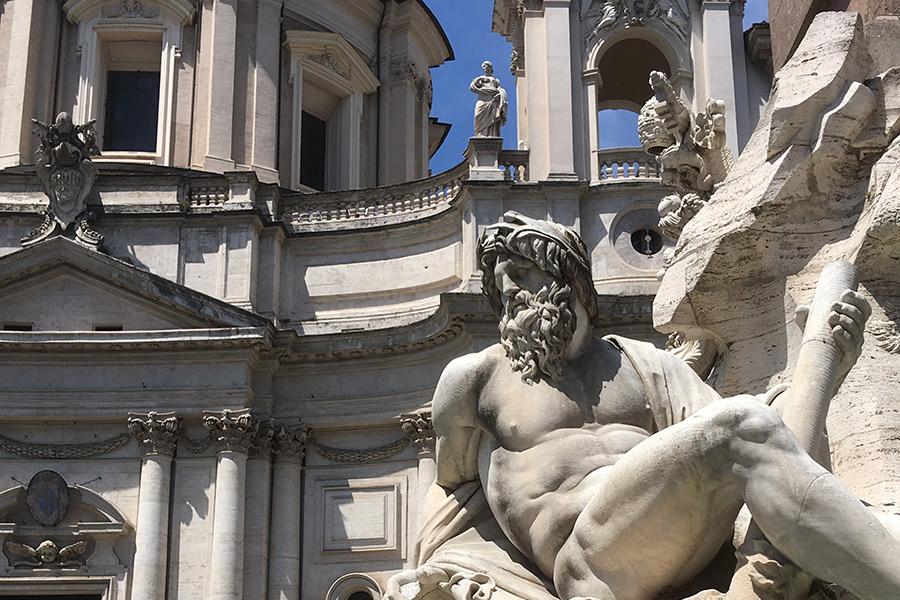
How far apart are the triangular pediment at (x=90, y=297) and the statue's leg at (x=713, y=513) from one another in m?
20.7

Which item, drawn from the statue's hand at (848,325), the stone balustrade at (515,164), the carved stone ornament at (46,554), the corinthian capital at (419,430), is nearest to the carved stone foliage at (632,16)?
the stone balustrade at (515,164)

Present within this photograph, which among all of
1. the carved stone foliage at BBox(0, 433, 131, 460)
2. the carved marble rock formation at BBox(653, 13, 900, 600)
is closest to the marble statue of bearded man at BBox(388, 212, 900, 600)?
the carved marble rock formation at BBox(653, 13, 900, 600)

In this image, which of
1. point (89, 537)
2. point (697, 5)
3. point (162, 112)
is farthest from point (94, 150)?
point (697, 5)

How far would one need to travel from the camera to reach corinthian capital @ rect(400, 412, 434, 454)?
76.8ft

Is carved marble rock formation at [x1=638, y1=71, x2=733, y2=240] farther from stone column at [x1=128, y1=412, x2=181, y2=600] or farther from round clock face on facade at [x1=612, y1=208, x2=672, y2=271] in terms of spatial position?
stone column at [x1=128, y1=412, x2=181, y2=600]

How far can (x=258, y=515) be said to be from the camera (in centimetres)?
2370

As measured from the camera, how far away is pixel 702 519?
3.65 m

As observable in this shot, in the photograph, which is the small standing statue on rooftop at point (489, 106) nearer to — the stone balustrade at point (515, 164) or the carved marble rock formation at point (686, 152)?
the stone balustrade at point (515, 164)

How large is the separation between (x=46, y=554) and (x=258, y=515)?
356 cm

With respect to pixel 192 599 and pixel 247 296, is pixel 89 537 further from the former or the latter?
pixel 247 296

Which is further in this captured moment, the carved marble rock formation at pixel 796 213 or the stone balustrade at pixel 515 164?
the stone balustrade at pixel 515 164

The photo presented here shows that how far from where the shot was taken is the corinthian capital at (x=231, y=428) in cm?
2364

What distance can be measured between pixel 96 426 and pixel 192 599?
3529 millimetres

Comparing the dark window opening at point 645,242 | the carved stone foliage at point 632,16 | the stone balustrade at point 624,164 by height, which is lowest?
the dark window opening at point 645,242
